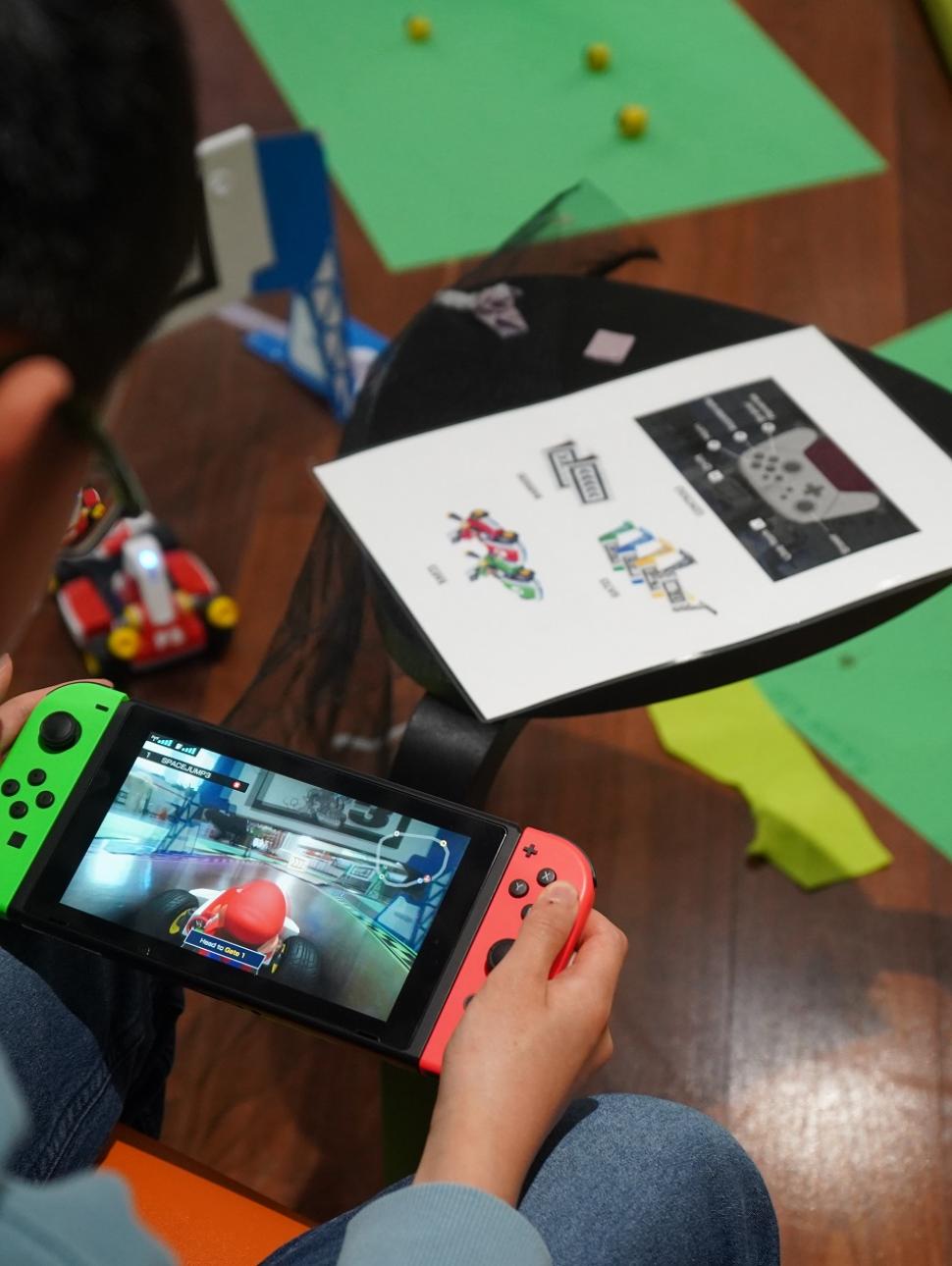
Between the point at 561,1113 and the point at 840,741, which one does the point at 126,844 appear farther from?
the point at 840,741

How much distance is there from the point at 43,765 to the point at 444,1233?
1.11ft

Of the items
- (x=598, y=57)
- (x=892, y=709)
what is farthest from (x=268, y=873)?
(x=598, y=57)

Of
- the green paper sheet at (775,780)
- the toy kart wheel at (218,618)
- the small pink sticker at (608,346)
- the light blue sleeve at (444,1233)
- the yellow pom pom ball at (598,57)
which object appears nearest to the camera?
the light blue sleeve at (444,1233)

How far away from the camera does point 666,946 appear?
1106mm

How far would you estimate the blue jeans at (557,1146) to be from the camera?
1.93 feet

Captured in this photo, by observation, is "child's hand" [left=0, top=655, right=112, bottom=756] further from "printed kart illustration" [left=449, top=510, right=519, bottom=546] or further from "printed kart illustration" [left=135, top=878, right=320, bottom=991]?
"printed kart illustration" [left=449, top=510, right=519, bottom=546]

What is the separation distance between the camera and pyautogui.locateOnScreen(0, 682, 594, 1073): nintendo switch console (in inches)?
25.5

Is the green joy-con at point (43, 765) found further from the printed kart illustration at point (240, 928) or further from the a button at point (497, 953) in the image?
the a button at point (497, 953)

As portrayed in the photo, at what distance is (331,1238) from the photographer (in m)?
0.58

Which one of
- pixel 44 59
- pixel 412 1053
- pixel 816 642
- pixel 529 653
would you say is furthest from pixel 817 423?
pixel 44 59

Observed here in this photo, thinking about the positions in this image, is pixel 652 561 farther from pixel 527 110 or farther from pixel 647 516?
pixel 527 110

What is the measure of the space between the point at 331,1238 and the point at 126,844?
23cm

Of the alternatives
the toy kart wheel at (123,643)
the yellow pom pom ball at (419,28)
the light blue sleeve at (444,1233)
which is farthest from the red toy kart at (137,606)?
the yellow pom pom ball at (419,28)

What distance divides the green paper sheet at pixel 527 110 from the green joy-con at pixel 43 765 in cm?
106
